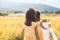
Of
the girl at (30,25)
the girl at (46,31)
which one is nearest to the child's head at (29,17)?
the girl at (30,25)

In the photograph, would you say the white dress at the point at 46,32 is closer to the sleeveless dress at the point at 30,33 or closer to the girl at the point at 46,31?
the girl at the point at 46,31

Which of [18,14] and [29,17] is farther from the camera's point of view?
[18,14]

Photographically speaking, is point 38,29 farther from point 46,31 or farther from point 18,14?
point 18,14

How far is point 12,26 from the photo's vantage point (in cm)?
181

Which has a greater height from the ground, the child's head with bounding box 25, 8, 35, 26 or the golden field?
the child's head with bounding box 25, 8, 35, 26

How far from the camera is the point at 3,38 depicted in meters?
1.79

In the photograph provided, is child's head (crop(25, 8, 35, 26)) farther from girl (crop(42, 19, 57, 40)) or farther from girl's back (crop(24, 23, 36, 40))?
girl (crop(42, 19, 57, 40))

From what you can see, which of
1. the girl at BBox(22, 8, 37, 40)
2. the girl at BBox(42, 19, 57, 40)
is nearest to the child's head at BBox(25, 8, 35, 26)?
the girl at BBox(22, 8, 37, 40)

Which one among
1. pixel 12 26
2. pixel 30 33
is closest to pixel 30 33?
pixel 30 33

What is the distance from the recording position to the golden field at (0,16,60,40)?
1791 millimetres

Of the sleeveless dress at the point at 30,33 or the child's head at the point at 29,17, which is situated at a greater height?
the child's head at the point at 29,17

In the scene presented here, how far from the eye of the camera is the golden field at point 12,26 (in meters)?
1.79

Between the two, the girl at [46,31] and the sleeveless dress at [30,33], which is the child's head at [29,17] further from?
the girl at [46,31]

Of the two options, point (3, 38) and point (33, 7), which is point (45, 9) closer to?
point (33, 7)
